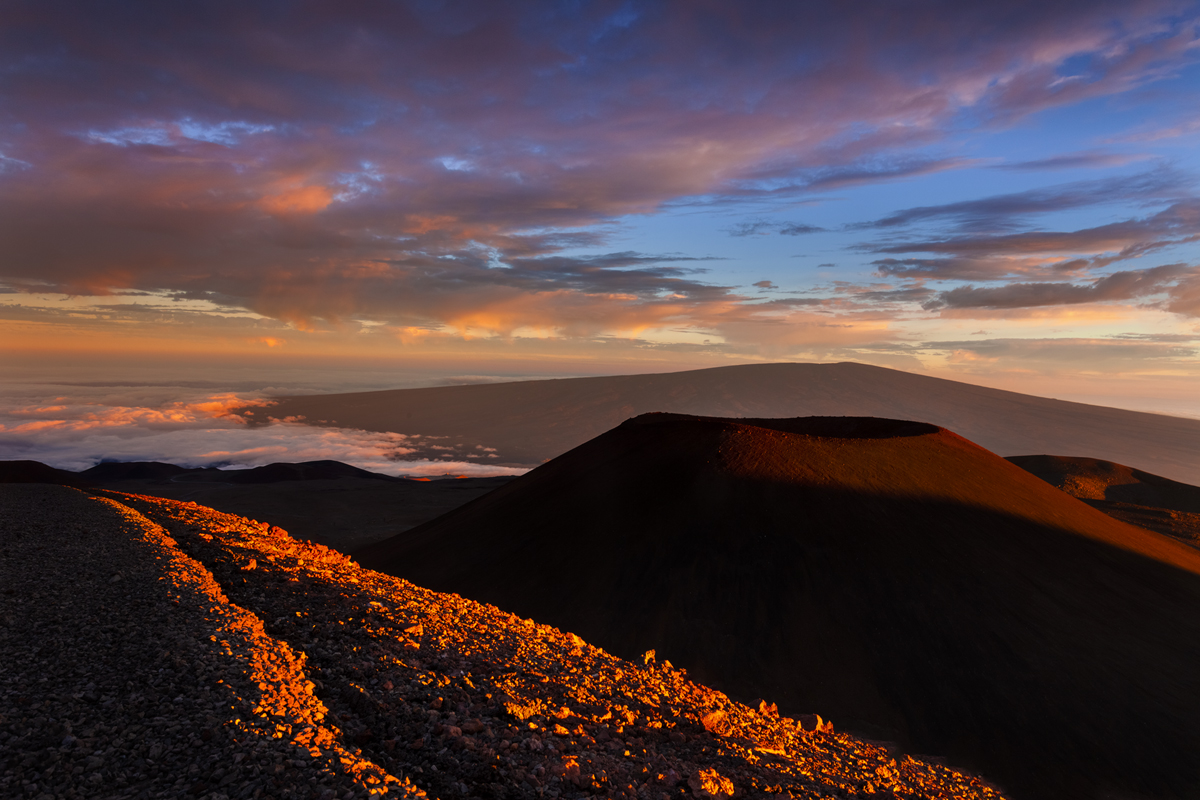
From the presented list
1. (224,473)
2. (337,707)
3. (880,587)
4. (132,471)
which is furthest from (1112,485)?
(132,471)

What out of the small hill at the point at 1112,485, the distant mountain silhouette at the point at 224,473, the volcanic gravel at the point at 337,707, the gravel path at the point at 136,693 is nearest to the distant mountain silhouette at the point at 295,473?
the distant mountain silhouette at the point at 224,473

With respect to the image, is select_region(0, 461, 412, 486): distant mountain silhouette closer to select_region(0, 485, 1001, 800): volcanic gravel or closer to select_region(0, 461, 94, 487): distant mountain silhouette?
select_region(0, 461, 94, 487): distant mountain silhouette

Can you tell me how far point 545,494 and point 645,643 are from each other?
968cm

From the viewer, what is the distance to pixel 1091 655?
15.8 m

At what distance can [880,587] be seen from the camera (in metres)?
17.5

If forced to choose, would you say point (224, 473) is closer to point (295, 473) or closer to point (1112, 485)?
point (295, 473)

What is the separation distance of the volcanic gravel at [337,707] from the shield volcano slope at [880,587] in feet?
15.7

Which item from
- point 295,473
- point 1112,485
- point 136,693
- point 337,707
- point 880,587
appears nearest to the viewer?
point 136,693

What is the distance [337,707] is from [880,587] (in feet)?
50.1

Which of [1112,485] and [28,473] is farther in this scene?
[1112,485]

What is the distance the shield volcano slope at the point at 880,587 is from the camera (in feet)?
46.5

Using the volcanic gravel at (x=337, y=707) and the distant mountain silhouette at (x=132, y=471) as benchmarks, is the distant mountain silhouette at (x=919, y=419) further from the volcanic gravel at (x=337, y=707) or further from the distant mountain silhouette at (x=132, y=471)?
the volcanic gravel at (x=337, y=707)

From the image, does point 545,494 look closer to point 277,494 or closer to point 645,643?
point 645,643

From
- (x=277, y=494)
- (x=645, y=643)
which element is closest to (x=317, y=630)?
(x=645, y=643)
